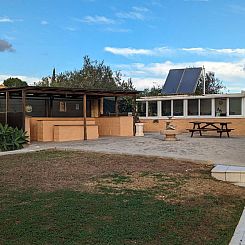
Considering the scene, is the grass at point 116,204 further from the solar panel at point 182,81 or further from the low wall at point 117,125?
the solar panel at point 182,81

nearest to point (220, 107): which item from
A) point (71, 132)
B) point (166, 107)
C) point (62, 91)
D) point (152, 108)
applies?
point (166, 107)

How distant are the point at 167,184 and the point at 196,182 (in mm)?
615

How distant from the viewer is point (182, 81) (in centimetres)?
2834

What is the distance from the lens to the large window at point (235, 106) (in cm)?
2333

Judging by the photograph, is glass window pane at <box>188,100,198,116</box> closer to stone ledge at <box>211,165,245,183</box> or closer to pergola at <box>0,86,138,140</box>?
pergola at <box>0,86,138,140</box>

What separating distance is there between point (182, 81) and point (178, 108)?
3.10 m

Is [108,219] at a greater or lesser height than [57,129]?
lesser

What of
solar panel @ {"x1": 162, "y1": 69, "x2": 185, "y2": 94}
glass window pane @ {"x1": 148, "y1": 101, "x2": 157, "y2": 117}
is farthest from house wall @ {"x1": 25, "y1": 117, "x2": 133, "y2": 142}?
solar panel @ {"x1": 162, "y1": 69, "x2": 185, "y2": 94}

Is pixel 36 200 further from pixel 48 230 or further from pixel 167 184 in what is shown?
pixel 167 184

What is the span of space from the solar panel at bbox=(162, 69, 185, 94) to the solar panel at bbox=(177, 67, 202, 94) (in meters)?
0.34

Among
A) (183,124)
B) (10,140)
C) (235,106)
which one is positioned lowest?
(10,140)

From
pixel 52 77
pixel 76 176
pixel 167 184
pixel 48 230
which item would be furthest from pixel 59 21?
pixel 52 77

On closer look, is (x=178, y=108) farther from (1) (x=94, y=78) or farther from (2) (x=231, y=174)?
(2) (x=231, y=174)

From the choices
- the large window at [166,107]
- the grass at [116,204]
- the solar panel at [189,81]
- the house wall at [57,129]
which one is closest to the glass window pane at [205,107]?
the solar panel at [189,81]
